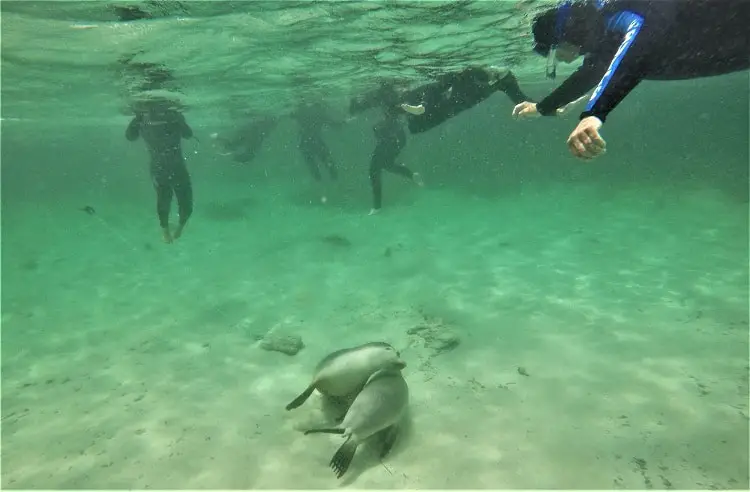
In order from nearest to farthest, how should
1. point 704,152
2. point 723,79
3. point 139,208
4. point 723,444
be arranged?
point 723,444
point 704,152
point 139,208
point 723,79

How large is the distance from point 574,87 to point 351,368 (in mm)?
4556

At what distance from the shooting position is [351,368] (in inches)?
203

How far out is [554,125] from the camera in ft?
178

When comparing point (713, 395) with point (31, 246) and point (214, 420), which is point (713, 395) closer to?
point (214, 420)

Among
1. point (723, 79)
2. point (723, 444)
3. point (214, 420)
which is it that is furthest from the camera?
point (723, 79)

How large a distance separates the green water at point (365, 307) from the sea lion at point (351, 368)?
0.61 meters

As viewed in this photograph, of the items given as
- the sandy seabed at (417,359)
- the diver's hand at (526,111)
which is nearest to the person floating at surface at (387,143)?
the sandy seabed at (417,359)

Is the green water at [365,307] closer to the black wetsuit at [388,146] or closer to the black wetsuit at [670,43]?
the black wetsuit at [388,146]

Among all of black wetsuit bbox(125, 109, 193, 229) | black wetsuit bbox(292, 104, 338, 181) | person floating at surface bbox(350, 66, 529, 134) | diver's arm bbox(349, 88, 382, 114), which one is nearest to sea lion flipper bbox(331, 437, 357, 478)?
person floating at surface bbox(350, 66, 529, 134)

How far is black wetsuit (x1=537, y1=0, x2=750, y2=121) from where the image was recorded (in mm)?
3309

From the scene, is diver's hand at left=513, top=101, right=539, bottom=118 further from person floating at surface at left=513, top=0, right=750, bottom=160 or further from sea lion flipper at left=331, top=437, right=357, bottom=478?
sea lion flipper at left=331, top=437, right=357, bottom=478

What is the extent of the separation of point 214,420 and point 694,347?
780 centimetres

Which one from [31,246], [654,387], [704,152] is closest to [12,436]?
[654,387]

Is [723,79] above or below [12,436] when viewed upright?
above
